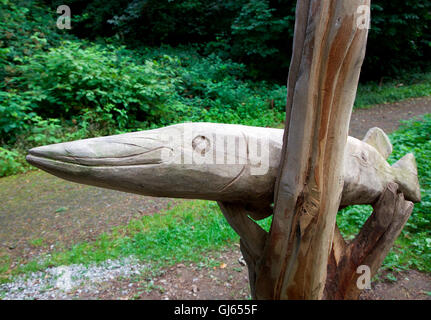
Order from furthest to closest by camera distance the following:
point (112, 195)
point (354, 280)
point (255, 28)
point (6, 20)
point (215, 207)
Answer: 1. point (255, 28)
2. point (6, 20)
3. point (112, 195)
4. point (215, 207)
5. point (354, 280)

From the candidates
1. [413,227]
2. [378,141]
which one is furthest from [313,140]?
[413,227]

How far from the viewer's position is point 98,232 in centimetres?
372

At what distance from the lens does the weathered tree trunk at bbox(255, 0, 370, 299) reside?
1345 mm

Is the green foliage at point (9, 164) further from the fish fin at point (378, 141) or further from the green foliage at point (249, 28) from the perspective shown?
the green foliage at point (249, 28)

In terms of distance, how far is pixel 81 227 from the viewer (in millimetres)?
3816

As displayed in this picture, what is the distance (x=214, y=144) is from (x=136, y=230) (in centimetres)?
257

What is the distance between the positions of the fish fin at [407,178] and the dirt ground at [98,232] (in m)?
0.97

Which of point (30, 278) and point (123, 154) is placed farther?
point (30, 278)

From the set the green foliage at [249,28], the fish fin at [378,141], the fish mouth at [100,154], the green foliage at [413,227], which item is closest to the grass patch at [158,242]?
the green foliage at [413,227]

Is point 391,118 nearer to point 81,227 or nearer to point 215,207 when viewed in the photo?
point 215,207

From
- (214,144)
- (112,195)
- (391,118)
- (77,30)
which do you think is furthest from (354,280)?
(77,30)

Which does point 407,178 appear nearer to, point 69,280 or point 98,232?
point 69,280

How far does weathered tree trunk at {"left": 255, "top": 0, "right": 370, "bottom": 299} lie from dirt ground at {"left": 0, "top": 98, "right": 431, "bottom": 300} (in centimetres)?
126

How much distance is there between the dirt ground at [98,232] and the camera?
2738mm
